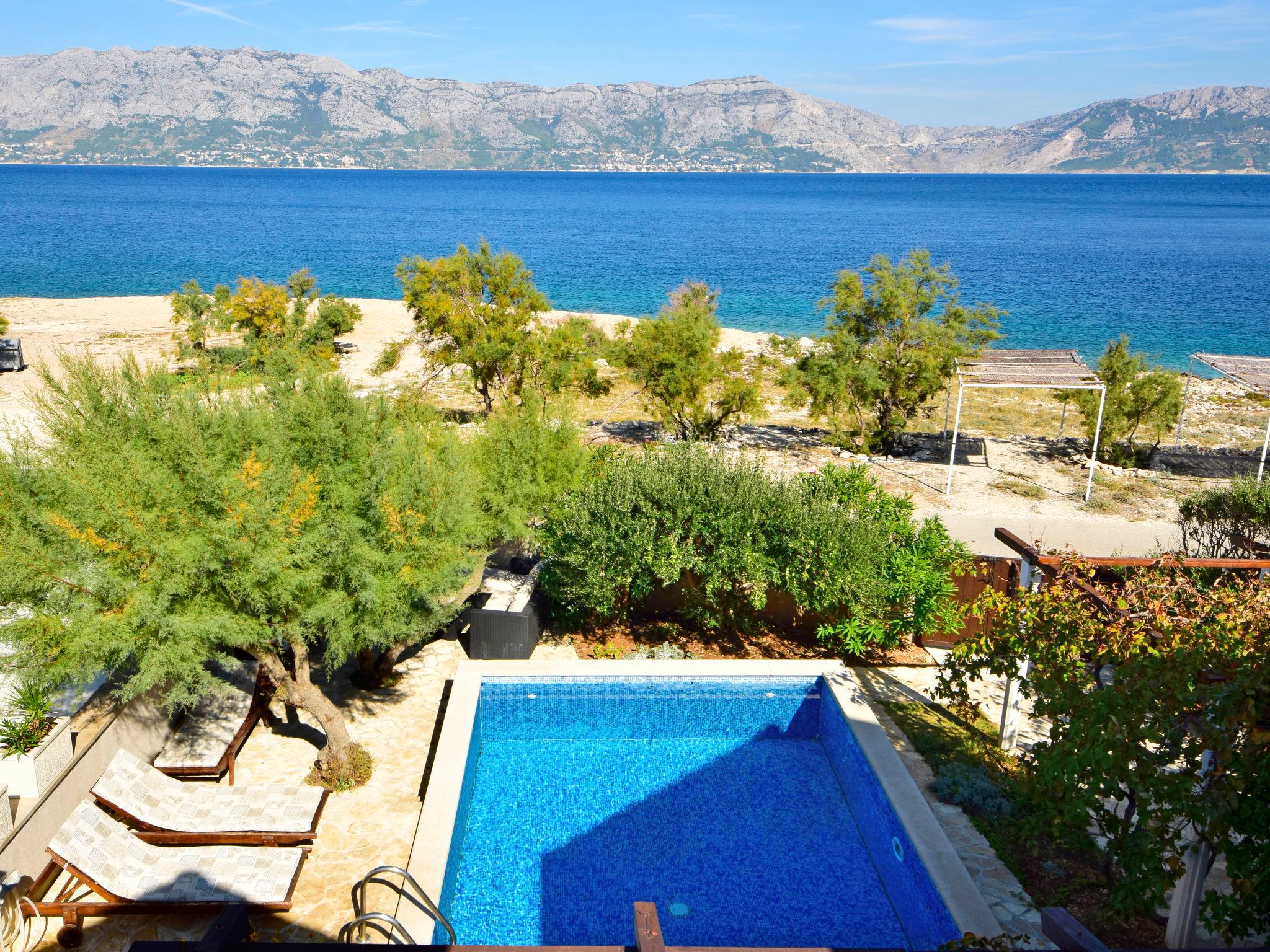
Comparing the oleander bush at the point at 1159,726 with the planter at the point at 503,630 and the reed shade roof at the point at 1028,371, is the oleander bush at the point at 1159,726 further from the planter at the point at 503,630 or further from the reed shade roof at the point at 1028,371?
the reed shade roof at the point at 1028,371

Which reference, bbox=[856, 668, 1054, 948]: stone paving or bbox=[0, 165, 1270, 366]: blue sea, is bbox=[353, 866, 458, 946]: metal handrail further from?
bbox=[0, 165, 1270, 366]: blue sea

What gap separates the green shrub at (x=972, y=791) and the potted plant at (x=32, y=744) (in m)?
7.31

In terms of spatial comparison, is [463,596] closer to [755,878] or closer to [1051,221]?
[755,878]

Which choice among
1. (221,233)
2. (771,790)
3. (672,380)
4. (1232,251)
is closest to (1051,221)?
(1232,251)

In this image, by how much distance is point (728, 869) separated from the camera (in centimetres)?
776

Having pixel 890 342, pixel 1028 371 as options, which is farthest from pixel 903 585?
pixel 890 342

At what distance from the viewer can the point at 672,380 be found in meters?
18.3

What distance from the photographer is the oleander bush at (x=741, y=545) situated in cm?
1019

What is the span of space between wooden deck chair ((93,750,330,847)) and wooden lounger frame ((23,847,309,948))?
20.8 inches

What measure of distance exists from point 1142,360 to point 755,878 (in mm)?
18457

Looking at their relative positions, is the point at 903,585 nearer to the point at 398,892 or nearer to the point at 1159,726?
the point at 1159,726

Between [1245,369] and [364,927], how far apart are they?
19.7m

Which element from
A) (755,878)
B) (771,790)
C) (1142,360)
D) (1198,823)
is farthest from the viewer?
(1142,360)

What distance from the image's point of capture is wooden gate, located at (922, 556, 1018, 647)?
1057cm
